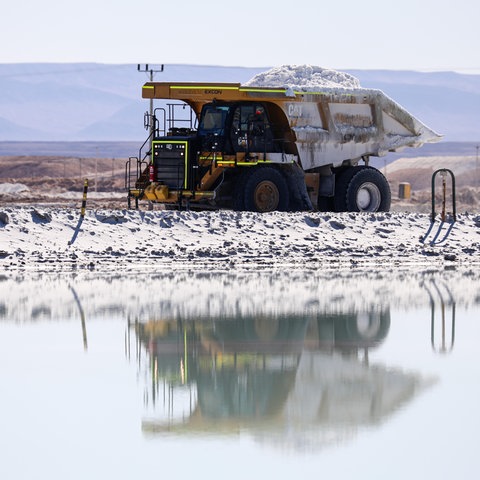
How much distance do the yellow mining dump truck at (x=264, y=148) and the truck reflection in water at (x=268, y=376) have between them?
46.9 ft

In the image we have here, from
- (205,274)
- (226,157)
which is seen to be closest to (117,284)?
(205,274)

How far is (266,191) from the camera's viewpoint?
2909 cm

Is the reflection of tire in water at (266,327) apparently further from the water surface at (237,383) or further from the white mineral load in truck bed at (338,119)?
the white mineral load in truck bed at (338,119)

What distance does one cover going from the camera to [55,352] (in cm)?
1227

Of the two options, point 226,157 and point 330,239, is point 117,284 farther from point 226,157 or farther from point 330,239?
point 226,157

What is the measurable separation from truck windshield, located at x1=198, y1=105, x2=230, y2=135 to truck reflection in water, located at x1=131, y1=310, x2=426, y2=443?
14630 millimetres

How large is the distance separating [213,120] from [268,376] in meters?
18.7

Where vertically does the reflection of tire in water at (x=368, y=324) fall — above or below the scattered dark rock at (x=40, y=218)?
below

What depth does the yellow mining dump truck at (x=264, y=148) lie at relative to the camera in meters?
29.0

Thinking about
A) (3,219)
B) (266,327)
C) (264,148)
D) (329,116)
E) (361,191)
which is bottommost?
(266,327)

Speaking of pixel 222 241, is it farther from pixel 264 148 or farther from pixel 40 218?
pixel 264 148

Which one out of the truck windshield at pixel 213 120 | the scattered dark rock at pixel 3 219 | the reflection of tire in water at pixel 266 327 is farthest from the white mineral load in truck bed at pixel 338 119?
the reflection of tire in water at pixel 266 327

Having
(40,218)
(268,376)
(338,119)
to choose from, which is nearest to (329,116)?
(338,119)

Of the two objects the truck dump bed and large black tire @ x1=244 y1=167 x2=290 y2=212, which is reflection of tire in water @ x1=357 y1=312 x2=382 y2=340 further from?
the truck dump bed
